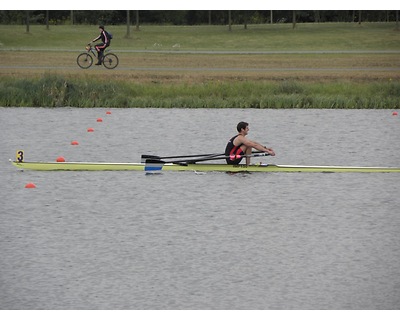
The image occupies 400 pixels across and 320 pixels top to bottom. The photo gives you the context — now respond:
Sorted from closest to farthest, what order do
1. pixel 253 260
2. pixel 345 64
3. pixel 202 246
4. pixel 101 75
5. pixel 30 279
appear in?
pixel 30 279
pixel 253 260
pixel 202 246
pixel 101 75
pixel 345 64

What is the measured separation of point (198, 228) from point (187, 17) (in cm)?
4499

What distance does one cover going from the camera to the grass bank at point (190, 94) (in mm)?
25844

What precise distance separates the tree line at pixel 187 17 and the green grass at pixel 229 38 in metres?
0.62

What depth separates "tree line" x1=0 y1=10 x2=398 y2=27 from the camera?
5272 centimetres

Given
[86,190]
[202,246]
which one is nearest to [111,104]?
[86,190]

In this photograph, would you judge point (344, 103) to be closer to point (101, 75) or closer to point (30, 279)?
point (101, 75)

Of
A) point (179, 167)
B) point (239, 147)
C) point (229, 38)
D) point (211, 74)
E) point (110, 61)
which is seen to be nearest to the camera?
point (239, 147)

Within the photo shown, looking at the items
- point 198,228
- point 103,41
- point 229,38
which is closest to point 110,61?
point 103,41

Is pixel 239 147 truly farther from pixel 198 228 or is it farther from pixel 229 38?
pixel 229 38

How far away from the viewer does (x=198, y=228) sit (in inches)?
514

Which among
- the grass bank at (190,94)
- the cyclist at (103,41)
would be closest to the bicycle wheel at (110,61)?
the cyclist at (103,41)

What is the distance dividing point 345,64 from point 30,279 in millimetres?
29740

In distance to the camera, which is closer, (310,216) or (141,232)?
(141,232)

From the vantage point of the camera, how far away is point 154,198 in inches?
597
